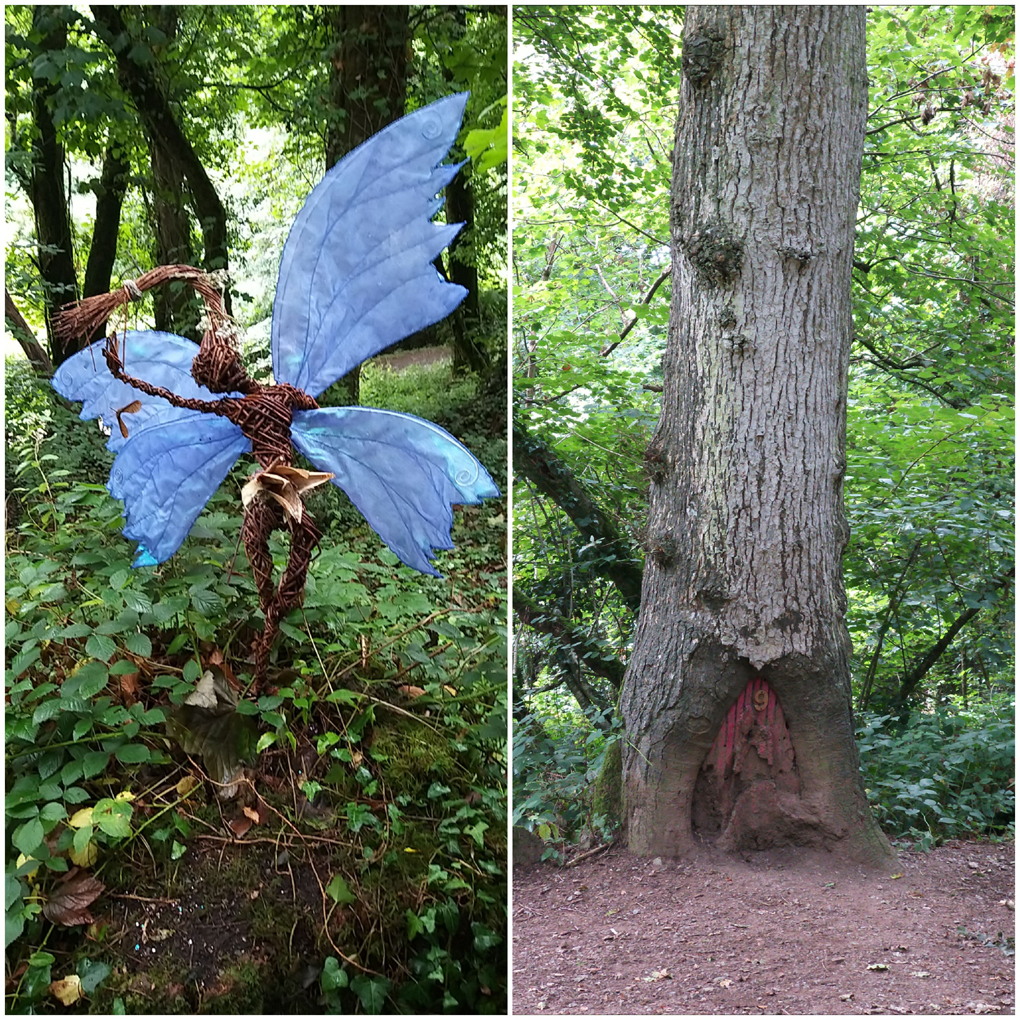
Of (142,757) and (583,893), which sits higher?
(142,757)

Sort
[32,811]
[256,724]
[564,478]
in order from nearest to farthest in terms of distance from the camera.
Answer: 1. [32,811]
2. [256,724]
3. [564,478]

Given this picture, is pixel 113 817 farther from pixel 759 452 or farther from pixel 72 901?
pixel 759 452

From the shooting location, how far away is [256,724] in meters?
1.82

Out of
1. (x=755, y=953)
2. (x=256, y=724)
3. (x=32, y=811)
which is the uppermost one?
(x=256, y=724)

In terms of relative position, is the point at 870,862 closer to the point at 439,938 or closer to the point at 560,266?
the point at 439,938

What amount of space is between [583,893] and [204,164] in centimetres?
249

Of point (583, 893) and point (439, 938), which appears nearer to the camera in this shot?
point (439, 938)

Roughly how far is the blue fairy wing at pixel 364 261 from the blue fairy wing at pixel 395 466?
11cm

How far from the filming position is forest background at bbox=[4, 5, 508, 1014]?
1.66 meters

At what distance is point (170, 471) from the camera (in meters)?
1.77

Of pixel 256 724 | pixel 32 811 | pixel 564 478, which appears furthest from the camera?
pixel 564 478

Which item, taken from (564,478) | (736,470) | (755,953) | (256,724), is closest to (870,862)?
(755,953)

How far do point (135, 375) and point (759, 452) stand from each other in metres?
1.50

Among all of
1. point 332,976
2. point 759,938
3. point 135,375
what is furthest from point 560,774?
A: point 135,375
